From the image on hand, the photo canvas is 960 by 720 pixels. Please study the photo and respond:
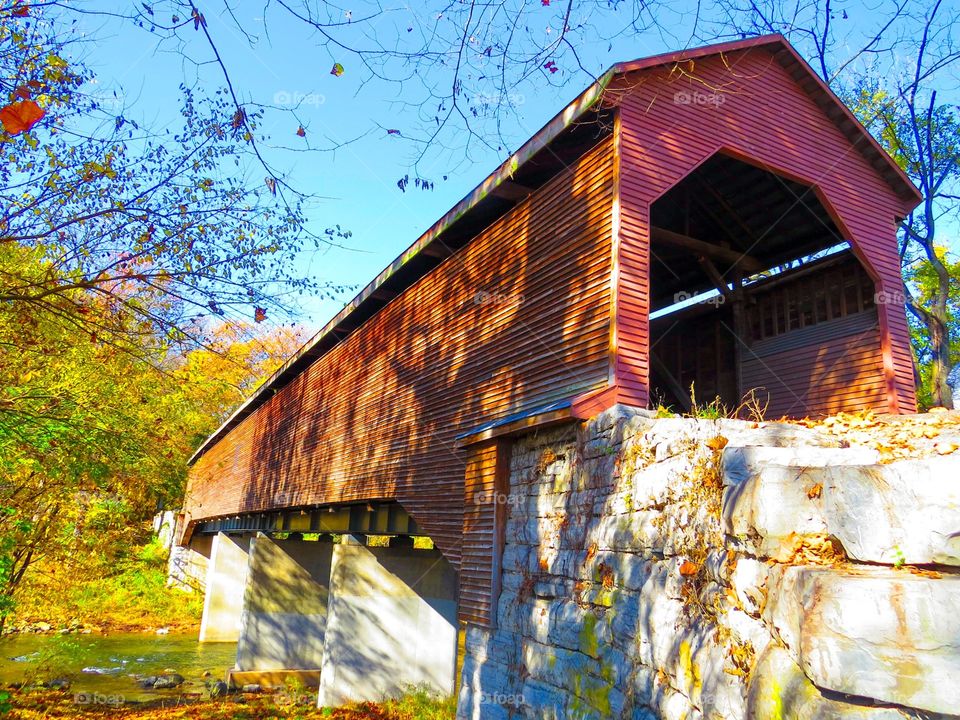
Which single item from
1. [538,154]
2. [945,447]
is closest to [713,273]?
[538,154]

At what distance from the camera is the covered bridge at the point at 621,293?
7.43 metres

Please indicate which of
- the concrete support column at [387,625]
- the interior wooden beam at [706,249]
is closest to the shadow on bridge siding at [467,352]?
the concrete support column at [387,625]

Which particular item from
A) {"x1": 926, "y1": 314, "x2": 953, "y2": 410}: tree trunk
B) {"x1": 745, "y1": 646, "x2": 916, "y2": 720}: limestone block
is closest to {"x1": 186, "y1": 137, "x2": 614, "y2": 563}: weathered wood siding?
{"x1": 745, "y1": 646, "x2": 916, "y2": 720}: limestone block

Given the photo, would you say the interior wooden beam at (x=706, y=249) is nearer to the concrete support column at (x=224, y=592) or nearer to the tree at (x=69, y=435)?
the tree at (x=69, y=435)

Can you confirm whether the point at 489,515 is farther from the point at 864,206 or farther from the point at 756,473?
the point at 864,206

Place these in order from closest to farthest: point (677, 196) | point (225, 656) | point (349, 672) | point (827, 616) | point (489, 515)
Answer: point (827, 616) < point (489, 515) < point (677, 196) < point (349, 672) < point (225, 656)

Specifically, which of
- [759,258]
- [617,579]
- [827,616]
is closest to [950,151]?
[759,258]

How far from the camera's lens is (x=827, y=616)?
2963 millimetres

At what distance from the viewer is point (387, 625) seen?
1358 centimetres

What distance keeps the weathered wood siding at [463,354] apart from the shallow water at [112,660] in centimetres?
560

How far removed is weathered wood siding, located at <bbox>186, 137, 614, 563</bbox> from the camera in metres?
7.55

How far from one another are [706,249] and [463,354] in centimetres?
478

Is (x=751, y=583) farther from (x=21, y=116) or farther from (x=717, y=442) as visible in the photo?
(x=21, y=116)

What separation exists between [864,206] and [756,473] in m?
7.32
